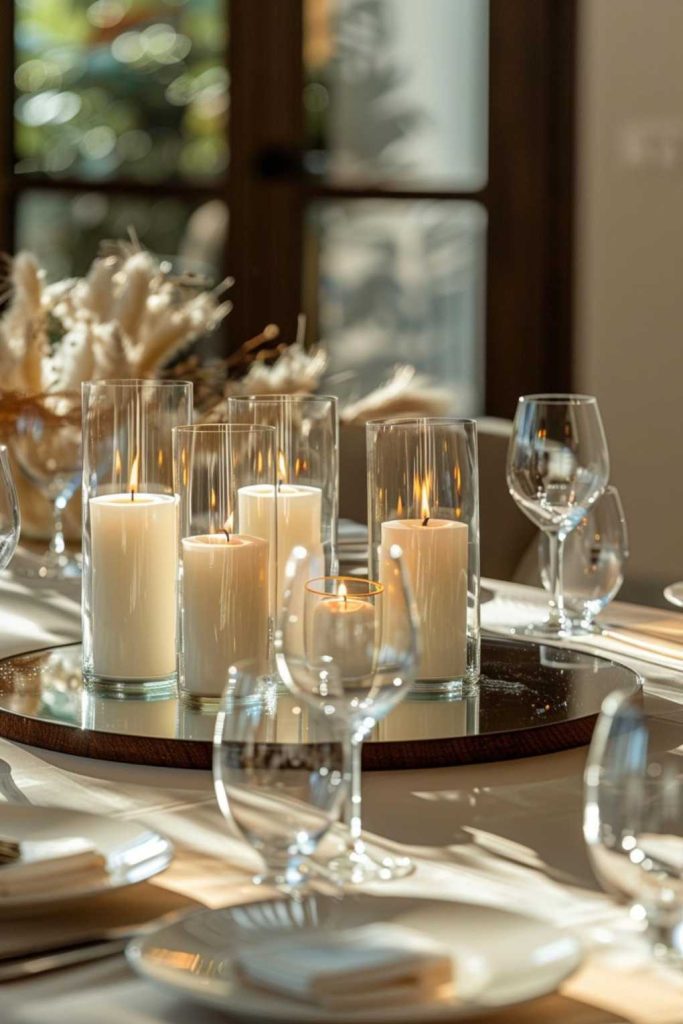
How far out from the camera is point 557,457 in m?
1.61

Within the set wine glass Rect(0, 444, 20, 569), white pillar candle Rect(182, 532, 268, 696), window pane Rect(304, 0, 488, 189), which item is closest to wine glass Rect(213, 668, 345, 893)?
white pillar candle Rect(182, 532, 268, 696)

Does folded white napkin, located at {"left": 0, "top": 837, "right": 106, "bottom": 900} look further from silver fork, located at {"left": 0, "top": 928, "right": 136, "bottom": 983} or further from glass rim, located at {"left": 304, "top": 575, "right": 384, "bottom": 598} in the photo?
glass rim, located at {"left": 304, "top": 575, "right": 384, "bottom": 598}

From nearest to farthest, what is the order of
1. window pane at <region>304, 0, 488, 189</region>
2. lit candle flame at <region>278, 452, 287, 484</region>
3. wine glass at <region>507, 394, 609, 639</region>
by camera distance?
lit candle flame at <region>278, 452, 287, 484</region> < wine glass at <region>507, 394, 609, 639</region> < window pane at <region>304, 0, 488, 189</region>

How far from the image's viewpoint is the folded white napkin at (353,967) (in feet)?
2.39

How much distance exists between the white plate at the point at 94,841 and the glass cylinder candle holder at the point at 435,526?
1.25ft

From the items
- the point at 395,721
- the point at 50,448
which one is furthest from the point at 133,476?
the point at 50,448

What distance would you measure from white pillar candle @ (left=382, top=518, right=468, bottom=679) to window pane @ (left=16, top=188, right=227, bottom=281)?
10.0 feet

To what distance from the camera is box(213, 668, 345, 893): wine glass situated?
854 millimetres

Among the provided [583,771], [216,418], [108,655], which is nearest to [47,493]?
[216,418]

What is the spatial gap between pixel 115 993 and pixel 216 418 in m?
1.34

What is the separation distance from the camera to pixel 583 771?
45.1 inches

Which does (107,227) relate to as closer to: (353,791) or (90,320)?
(90,320)

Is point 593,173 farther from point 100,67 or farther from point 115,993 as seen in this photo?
point 115,993

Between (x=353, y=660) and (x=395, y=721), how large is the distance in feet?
0.87
